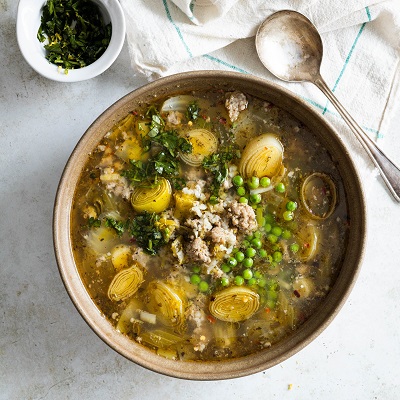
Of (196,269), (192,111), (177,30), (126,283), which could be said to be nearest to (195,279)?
(196,269)

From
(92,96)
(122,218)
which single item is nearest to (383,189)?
(122,218)

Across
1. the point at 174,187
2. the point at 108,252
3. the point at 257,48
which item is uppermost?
the point at 257,48

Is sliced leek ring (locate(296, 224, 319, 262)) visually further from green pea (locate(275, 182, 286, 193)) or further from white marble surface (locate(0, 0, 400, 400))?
white marble surface (locate(0, 0, 400, 400))

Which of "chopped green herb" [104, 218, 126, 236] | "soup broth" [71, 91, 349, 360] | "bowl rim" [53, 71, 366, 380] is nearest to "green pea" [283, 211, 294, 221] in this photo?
"soup broth" [71, 91, 349, 360]

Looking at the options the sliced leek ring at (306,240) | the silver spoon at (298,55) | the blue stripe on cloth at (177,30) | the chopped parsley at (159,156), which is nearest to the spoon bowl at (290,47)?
the silver spoon at (298,55)

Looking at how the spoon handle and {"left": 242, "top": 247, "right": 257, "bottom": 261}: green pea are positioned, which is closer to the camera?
{"left": 242, "top": 247, "right": 257, "bottom": 261}: green pea

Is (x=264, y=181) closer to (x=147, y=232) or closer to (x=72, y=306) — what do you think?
(x=147, y=232)

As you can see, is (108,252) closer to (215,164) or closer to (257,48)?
(215,164)
